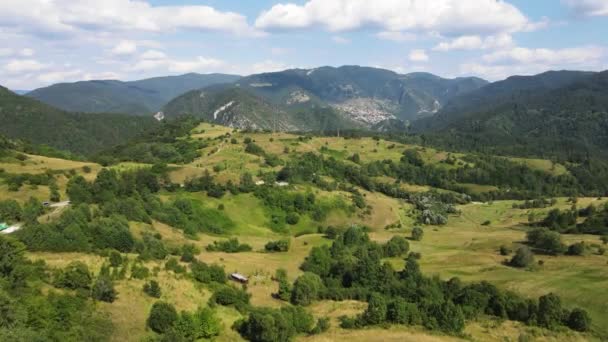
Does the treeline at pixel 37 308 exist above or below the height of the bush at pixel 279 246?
above

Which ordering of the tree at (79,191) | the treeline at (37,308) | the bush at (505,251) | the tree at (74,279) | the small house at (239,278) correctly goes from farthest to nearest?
the tree at (79,191), the bush at (505,251), the small house at (239,278), the tree at (74,279), the treeline at (37,308)

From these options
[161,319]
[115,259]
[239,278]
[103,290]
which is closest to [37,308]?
[103,290]

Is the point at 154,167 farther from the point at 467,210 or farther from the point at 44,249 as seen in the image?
the point at 467,210

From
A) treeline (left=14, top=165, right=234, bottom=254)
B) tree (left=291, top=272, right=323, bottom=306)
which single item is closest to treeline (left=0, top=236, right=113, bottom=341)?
treeline (left=14, top=165, right=234, bottom=254)

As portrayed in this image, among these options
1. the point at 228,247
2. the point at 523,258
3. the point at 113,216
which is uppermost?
the point at 113,216

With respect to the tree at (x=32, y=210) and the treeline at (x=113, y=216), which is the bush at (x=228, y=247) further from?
the tree at (x=32, y=210)

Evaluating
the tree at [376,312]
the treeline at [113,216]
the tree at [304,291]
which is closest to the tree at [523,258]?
the tree at [304,291]

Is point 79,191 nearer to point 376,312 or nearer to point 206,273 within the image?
point 206,273
